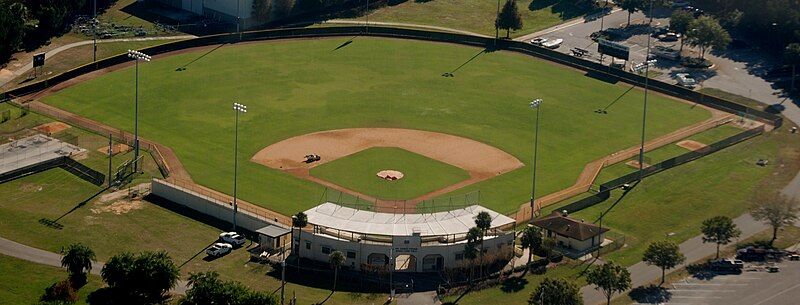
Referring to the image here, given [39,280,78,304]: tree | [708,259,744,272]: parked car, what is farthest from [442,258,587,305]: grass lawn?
[39,280,78,304]: tree

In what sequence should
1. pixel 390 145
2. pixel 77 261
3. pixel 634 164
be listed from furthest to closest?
pixel 390 145
pixel 634 164
pixel 77 261

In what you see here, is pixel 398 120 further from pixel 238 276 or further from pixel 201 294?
pixel 201 294

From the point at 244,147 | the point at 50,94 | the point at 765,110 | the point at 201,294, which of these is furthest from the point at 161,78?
the point at 765,110

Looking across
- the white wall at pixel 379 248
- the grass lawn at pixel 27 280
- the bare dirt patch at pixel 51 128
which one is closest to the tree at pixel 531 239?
the white wall at pixel 379 248

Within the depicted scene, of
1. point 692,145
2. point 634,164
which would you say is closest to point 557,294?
point 634,164

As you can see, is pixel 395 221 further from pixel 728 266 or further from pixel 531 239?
pixel 728 266
